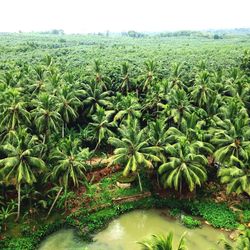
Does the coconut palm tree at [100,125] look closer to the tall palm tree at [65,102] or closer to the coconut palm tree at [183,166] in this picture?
the tall palm tree at [65,102]

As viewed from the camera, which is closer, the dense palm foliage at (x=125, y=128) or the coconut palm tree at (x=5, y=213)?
the coconut palm tree at (x=5, y=213)

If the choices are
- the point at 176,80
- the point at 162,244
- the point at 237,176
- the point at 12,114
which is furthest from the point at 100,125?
the point at 162,244

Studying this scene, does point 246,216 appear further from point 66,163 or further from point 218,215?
point 66,163

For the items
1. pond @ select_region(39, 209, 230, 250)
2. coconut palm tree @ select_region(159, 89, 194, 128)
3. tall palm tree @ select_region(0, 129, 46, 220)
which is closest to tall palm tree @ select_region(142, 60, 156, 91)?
coconut palm tree @ select_region(159, 89, 194, 128)

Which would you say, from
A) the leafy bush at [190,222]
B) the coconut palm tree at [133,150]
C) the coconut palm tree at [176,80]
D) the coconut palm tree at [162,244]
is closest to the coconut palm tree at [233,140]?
A: the coconut palm tree at [133,150]

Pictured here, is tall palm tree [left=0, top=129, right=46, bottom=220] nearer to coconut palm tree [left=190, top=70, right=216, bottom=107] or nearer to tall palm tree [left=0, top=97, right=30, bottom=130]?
tall palm tree [left=0, top=97, right=30, bottom=130]

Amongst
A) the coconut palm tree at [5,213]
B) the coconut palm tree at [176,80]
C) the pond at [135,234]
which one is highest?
the coconut palm tree at [176,80]

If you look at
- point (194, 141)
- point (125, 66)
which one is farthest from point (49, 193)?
point (125, 66)
